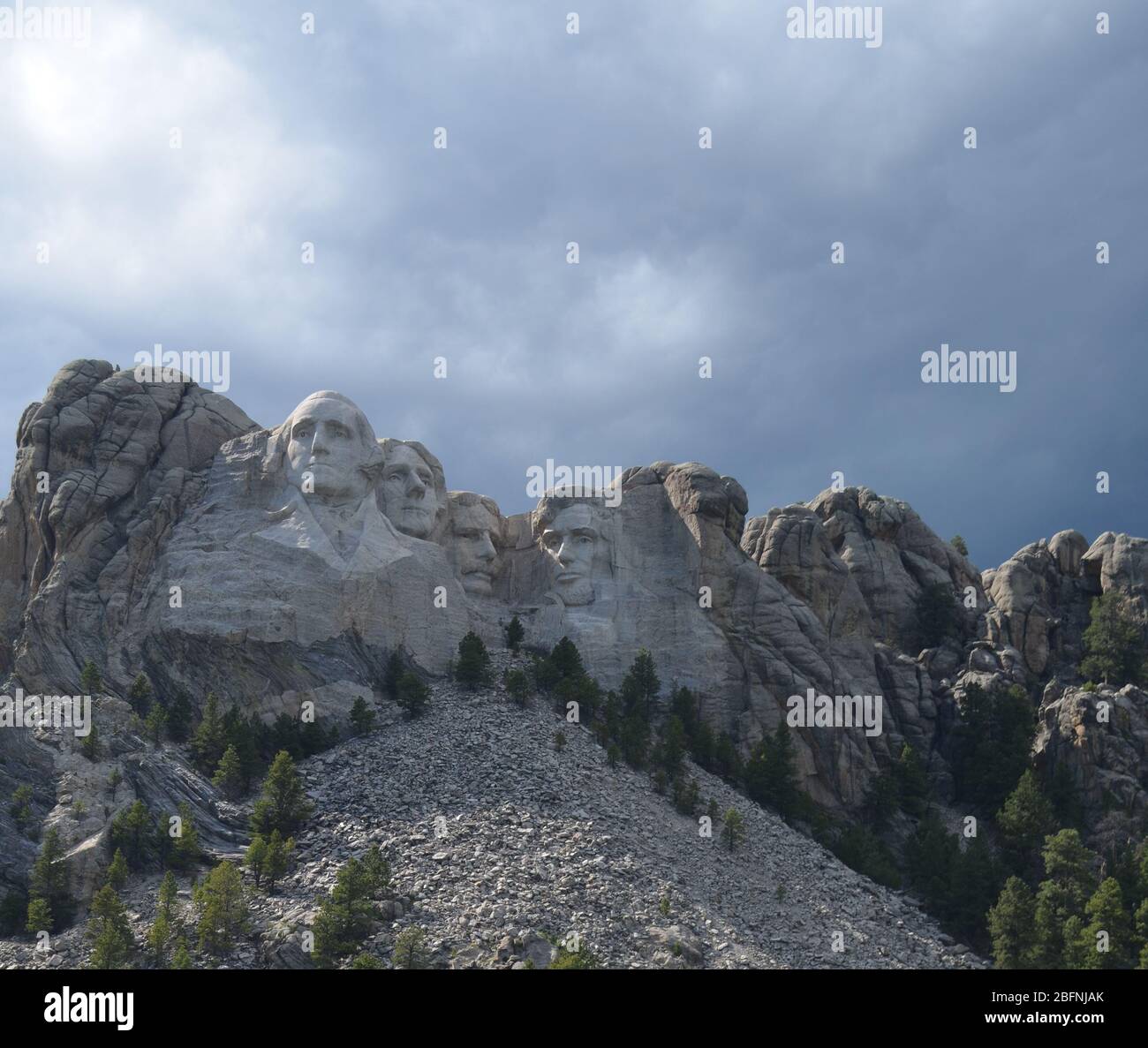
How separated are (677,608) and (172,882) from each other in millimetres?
24284

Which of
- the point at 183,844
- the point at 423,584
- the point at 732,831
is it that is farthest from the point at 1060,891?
the point at 183,844

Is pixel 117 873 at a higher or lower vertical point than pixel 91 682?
lower

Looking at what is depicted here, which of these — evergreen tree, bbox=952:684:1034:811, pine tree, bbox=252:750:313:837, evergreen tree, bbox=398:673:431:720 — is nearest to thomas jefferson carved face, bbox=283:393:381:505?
evergreen tree, bbox=398:673:431:720

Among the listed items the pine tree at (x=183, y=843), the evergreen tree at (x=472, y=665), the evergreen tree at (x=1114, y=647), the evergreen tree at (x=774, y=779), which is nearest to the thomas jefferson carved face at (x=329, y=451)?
the evergreen tree at (x=472, y=665)

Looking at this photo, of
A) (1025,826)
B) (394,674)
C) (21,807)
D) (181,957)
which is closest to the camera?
(181,957)

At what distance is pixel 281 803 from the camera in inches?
2271

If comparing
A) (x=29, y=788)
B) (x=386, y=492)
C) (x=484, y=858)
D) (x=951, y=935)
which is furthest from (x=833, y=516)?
(x=29, y=788)

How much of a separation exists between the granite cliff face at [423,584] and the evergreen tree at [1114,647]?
1039mm

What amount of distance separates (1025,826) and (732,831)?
32.2 ft

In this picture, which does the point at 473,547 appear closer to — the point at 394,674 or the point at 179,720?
the point at 394,674

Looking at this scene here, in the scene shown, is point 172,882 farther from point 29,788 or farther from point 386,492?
point 386,492

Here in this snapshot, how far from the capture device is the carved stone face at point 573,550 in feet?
240

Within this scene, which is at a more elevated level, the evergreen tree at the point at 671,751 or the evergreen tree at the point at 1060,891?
the evergreen tree at the point at 671,751

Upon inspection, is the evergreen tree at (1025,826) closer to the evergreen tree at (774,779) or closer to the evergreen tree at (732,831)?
the evergreen tree at (774,779)
